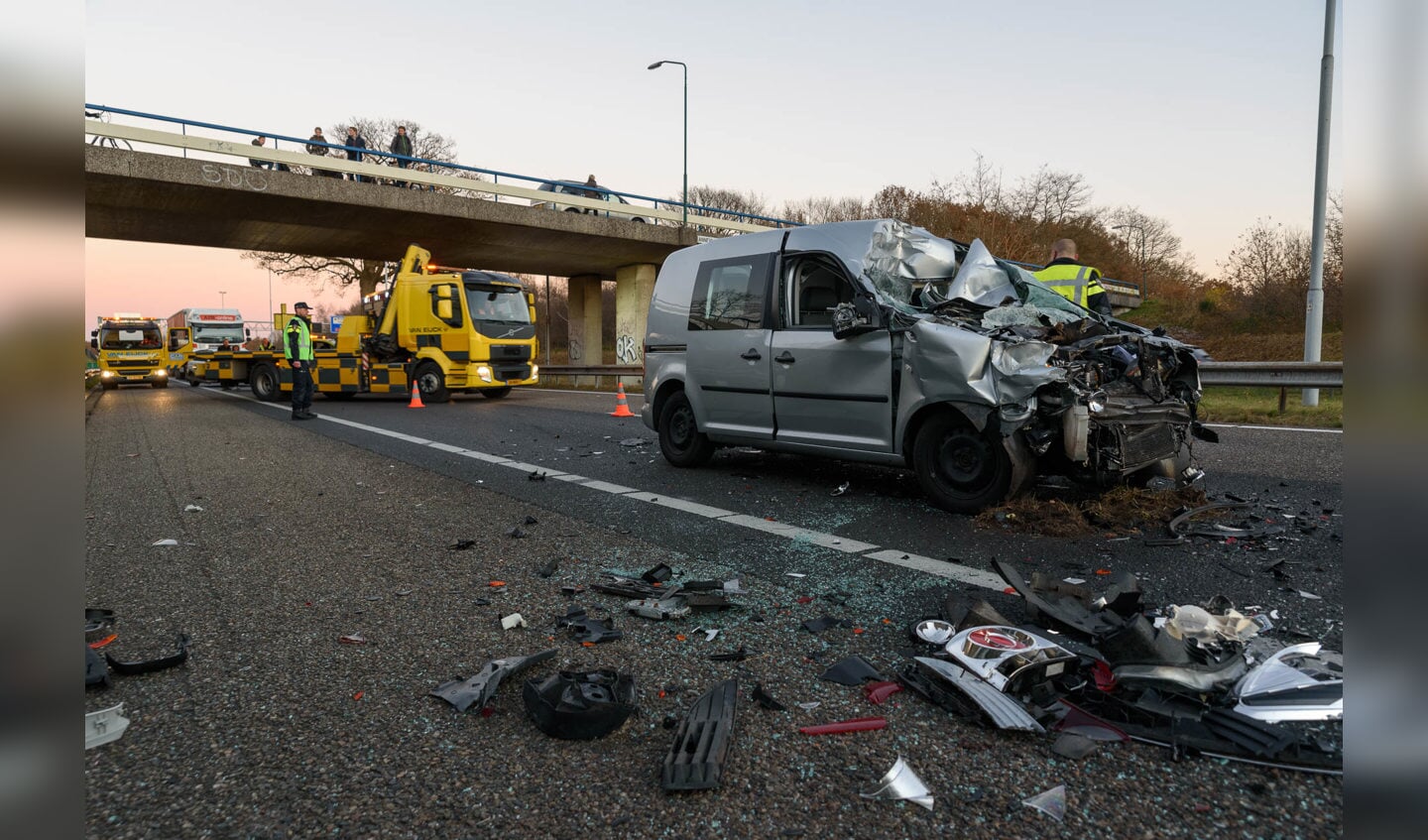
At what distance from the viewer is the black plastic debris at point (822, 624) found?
338cm

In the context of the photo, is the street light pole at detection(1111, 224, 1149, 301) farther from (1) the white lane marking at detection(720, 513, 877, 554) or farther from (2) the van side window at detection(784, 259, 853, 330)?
(1) the white lane marking at detection(720, 513, 877, 554)

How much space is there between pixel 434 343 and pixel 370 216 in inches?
316

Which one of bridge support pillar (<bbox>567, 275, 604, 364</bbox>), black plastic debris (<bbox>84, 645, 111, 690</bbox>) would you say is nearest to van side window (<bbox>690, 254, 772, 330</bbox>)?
black plastic debris (<bbox>84, 645, 111, 690</bbox>)

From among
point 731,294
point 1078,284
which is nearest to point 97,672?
point 731,294

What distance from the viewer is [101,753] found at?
2.38 meters

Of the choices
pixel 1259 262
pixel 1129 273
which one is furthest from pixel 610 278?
pixel 1129 273

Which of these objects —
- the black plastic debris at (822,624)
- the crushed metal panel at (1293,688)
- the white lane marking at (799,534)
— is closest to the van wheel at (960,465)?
the white lane marking at (799,534)

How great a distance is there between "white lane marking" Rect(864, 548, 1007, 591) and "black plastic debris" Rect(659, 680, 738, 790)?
166 centimetres

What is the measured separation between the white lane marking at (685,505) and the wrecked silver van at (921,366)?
38.5 inches

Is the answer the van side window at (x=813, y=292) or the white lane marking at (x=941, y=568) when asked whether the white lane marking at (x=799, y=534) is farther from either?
the van side window at (x=813, y=292)

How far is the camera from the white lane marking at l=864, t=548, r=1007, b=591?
3949 millimetres

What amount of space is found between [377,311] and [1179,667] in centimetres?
1959

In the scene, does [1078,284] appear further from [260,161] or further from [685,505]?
[260,161]

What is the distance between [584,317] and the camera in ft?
117
